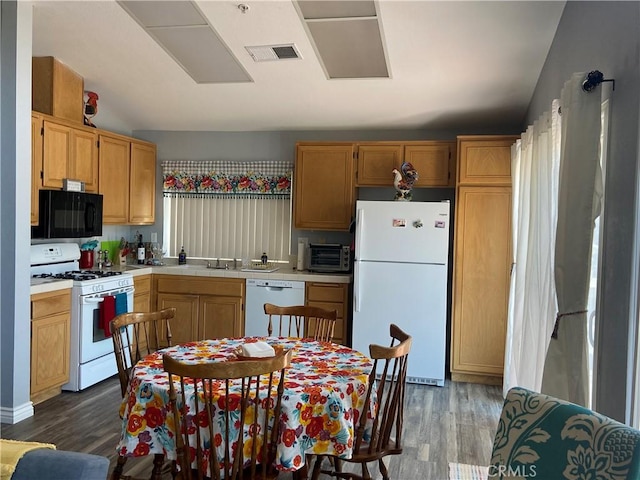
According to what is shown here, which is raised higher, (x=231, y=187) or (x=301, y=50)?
(x=301, y=50)

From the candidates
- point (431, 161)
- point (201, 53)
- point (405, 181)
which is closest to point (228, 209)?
point (201, 53)

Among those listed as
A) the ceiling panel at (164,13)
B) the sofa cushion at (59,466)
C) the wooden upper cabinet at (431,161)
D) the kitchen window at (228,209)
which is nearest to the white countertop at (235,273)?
the kitchen window at (228,209)

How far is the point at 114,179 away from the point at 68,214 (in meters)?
0.80

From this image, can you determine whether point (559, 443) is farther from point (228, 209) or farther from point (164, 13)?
point (228, 209)

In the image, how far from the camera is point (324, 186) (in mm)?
4820

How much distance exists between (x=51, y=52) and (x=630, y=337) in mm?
4378

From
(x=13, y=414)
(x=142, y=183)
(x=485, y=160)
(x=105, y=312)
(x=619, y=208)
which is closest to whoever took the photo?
(x=619, y=208)

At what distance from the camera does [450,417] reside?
3590mm

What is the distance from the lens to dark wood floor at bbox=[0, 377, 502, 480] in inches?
114

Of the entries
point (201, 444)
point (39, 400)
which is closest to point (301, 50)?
point (201, 444)

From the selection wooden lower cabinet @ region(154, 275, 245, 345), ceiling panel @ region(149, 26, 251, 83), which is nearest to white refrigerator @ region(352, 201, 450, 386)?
wooden lower cabinet @ region(154, 275, 245, 345)

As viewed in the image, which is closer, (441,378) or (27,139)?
(27,139)

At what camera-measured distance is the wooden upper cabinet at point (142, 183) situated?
5.02 m

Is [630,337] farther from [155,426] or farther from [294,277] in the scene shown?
[294,277]
